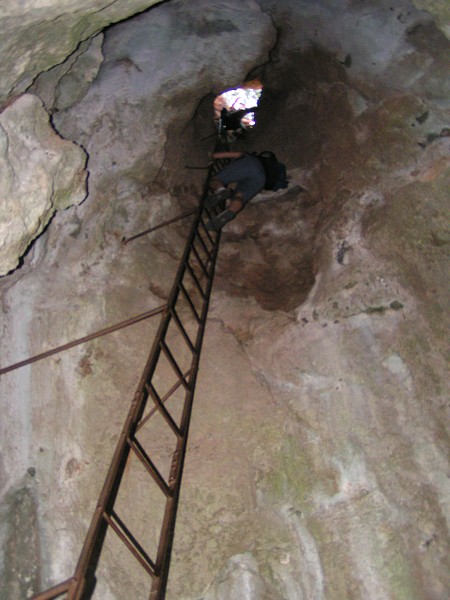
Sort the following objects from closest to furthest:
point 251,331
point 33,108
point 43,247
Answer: point 33,108 → point 43,247 → point 251,331

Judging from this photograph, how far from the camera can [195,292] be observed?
4.27 metres

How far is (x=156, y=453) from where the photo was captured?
11.0ft

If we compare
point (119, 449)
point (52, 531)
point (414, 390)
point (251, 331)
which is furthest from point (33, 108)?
point (414, 390)

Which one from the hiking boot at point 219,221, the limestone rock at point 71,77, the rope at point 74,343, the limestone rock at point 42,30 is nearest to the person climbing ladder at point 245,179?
the hiking boot at point 219,221

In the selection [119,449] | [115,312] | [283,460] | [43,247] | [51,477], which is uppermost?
[43,247]

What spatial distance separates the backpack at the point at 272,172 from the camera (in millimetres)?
5152

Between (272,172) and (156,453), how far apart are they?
3196 millimetres

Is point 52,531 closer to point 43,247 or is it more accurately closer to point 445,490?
point 43,247

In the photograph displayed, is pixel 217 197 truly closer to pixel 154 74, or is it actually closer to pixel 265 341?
pixel 154 74

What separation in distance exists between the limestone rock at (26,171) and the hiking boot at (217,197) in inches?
78.7

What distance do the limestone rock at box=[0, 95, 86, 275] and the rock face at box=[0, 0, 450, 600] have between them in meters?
0.35

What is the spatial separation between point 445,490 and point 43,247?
315 centimetres

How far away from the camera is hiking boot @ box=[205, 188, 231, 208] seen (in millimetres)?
4961

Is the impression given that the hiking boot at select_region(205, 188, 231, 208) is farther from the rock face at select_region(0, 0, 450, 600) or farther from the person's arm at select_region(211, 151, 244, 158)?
the rock face at select_region(0, 0, 450, 600)
